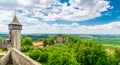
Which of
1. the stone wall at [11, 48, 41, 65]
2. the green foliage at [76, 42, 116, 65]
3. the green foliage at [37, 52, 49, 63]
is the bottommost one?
the green foliage at [37, 52, 49, 63]

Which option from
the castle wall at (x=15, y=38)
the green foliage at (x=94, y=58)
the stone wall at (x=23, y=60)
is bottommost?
the green foliage at (x=94, y=58)

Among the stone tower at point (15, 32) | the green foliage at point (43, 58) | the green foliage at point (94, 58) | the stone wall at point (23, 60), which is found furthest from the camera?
the green foliage at point (43, 58)

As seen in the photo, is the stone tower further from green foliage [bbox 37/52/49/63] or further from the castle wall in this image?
green foliage [bbox 37/52/49/63]

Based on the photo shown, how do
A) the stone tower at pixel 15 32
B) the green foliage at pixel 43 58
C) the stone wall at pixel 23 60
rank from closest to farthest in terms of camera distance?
the stone wall at pixel 23 60
the stone tower at pixel 15 32
the green foliage at pixel 43 58

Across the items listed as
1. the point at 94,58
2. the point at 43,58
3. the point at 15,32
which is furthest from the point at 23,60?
the point at 43,58

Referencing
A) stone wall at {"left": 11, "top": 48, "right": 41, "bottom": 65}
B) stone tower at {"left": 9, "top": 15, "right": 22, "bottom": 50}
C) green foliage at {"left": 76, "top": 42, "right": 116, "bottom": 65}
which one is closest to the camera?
stone wall at {"left": 11, "top": 48, "right": 41, "bottom": 65}

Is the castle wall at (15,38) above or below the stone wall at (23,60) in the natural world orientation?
above

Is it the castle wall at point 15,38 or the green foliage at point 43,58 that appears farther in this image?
the green foliage at point 43,58

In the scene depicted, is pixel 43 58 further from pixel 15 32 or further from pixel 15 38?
pixel 15 32

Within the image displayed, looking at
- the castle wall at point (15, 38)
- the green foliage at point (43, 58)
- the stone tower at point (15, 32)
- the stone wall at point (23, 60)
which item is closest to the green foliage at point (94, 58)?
the green foliage at point (43, 58)

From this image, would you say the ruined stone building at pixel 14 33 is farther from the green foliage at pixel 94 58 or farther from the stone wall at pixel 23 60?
the stone wall at pixel 23 60

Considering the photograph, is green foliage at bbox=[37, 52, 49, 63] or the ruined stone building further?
green foliage at bbox=[37, 52, 49, 63]

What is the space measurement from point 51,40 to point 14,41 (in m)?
40.4

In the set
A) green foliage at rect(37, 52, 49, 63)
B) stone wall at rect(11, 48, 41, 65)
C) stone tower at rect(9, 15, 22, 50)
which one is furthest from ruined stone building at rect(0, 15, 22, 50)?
stone wall at rect(11, 48, 41, 65)
